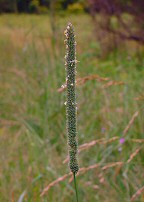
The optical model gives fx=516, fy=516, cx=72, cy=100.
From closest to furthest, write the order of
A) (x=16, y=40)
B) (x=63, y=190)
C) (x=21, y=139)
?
(x=63, y=190) → (x=21, y=139) → (x=16, y=40)

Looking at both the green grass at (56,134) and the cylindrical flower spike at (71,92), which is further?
the green grass at (56,134)

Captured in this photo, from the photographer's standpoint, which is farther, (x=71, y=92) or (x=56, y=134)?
(x=56, y=134)

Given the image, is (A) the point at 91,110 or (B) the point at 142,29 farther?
(B) the point at 142,29

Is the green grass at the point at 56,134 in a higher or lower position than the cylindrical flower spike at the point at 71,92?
lower

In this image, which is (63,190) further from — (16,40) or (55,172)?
(16,40)

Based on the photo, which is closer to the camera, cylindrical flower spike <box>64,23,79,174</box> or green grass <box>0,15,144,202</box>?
cylindrical flower spike <box>64,23,79,174</box>

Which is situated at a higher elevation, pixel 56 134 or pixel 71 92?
pixel 71 92

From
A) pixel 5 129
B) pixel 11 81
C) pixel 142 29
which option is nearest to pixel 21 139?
pixel 5 129

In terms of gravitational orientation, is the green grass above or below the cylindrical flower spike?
below
